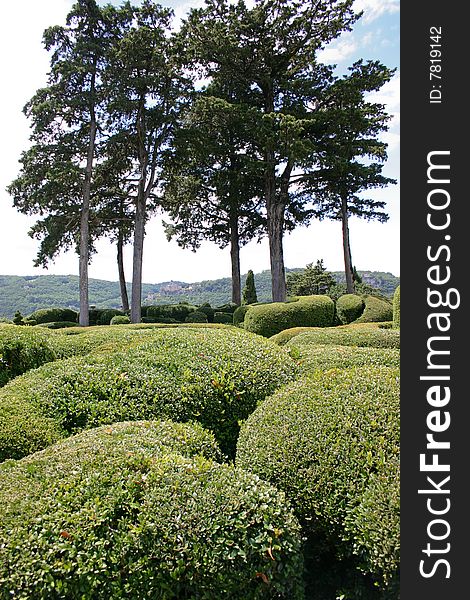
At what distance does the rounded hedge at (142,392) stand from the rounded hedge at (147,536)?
3.62 feet

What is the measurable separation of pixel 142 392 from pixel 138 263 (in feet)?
61.5

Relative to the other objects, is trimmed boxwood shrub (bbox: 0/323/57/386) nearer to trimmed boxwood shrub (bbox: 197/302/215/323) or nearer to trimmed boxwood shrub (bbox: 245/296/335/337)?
trimmed boxwood shrub (bbox: 245/296/335/337)

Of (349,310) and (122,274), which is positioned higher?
(122,274)

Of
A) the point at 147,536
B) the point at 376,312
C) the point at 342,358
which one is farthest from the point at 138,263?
the point at 147,536

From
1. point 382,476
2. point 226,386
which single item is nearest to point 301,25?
point 226,386

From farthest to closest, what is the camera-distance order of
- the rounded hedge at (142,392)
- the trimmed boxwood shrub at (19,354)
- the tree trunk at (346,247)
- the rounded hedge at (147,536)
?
the tree trunk at (346,247) < the trimmed boxwood shrub at (19,354) < the rounded hedge at (142,392) < the rounded hedge at (147,536)

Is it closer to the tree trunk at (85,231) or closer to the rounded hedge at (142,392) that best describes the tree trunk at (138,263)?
the tree trunk at (85,231)

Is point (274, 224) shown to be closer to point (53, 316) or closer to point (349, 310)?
point (349, 310)

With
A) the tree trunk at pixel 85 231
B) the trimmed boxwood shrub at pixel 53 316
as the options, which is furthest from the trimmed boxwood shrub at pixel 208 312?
the trimmed boxwood shrub at pixel 53 316

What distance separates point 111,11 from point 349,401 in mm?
25379

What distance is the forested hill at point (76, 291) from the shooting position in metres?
66.6

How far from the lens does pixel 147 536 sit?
2297 millimetres

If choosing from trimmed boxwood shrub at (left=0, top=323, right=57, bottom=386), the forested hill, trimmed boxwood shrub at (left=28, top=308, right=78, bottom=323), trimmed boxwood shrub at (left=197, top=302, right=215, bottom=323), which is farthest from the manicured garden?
the forested hill

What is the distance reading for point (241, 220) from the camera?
89.5 feet
